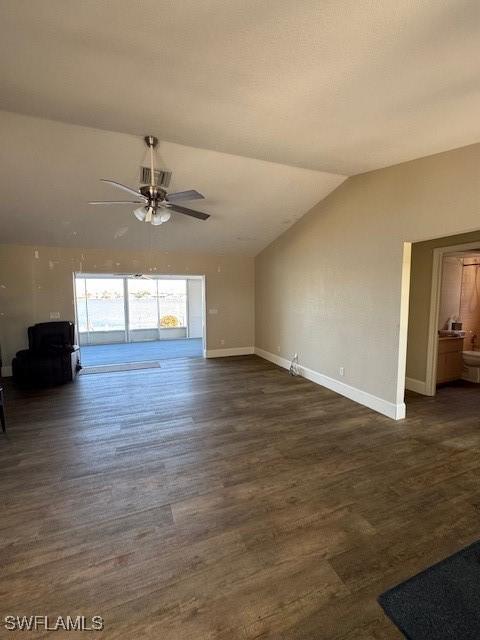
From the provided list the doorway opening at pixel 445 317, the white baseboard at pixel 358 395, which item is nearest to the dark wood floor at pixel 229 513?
the white baseboard at pixel 358 395

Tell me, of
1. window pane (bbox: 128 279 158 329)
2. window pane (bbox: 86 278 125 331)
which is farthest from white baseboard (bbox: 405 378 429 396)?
window pane (bbox: 86 278 125 331)

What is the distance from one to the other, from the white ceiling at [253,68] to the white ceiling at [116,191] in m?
0.63

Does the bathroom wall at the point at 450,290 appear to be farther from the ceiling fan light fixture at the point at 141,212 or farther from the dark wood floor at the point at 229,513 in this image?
the ceiling fan light fixture at the point at 141,212

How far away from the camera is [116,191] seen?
407 cm

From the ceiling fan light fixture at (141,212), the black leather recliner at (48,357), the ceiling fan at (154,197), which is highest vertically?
the ceiling fan at (154,197)

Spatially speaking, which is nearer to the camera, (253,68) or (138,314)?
(253,68)

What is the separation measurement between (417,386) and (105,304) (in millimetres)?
8722

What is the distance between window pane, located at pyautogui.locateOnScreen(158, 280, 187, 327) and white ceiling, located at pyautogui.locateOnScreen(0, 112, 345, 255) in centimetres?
390

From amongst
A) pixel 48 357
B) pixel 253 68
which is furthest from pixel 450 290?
pixel 48 357

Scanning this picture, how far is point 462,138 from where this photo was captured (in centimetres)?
264

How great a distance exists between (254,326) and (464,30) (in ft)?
20.9

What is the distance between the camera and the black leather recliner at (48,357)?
5023 mm

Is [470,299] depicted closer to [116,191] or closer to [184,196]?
[184,196]

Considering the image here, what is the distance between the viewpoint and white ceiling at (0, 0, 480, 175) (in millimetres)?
1446
